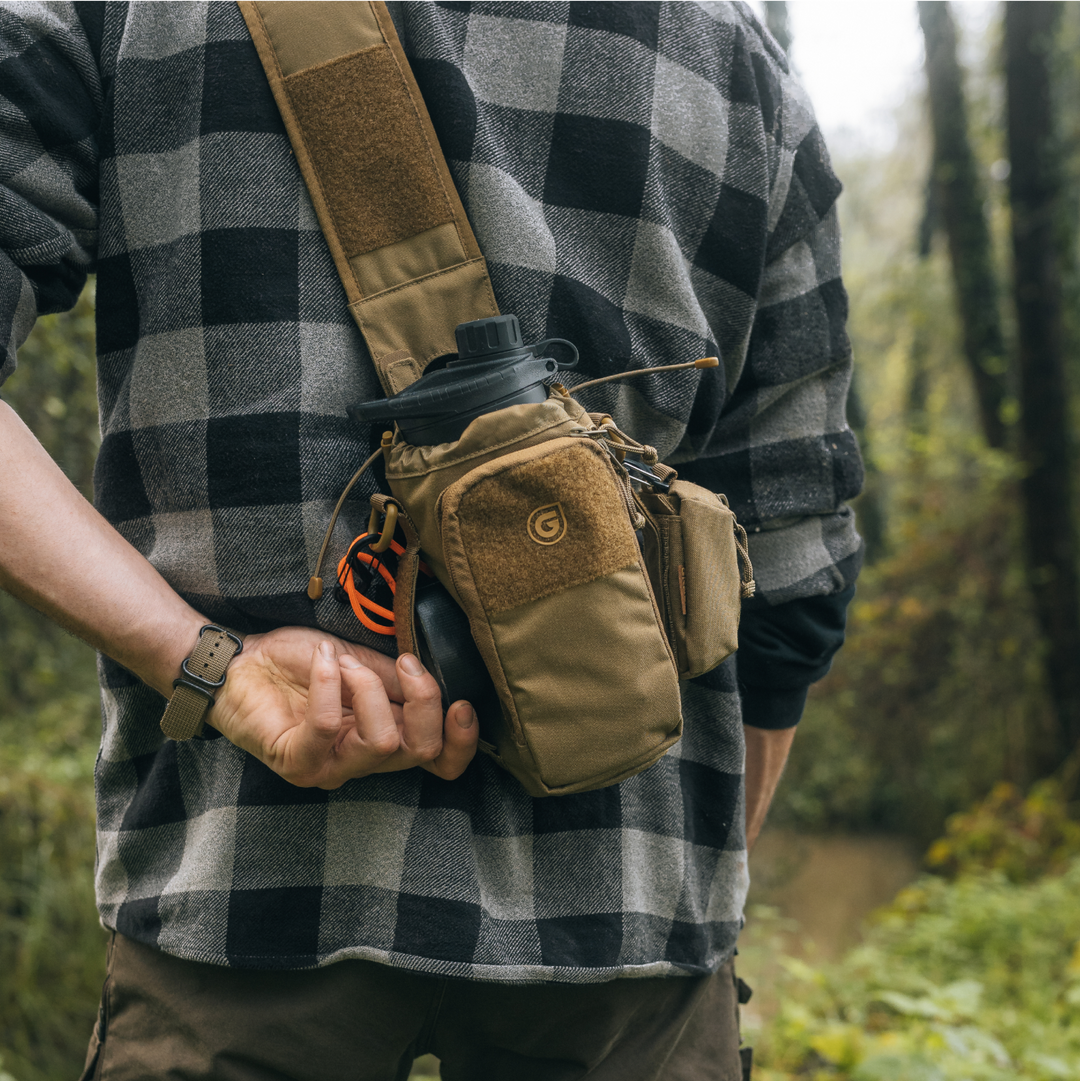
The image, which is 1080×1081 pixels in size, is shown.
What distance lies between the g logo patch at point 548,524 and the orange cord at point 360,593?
17 centimetres

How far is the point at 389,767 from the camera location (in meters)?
0.94

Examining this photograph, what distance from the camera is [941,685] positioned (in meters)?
8.73

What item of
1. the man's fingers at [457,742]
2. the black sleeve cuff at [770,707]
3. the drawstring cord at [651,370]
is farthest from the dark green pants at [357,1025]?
the drawstring cord at [651,370]

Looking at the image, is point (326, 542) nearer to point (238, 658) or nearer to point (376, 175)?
point (238, 658)

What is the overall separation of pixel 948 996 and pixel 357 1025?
3.01 m

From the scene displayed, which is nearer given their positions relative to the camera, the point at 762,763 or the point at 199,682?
the point at 199,682

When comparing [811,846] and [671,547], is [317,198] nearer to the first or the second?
[671,547]

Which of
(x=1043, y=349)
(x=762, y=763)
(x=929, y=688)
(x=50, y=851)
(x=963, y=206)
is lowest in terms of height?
(x=929, y=688)

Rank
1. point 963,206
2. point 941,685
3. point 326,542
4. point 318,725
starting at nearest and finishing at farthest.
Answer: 1. point 318,725
2. point 326,542
3. point 963,206
4. point 941,685

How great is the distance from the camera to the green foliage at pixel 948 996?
2.88 metres

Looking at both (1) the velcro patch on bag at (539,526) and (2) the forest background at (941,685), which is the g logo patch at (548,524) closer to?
(1) the velcro patch on bag at (539,526)

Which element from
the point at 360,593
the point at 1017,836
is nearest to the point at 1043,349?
the point at 1017,836

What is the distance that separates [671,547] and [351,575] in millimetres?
379

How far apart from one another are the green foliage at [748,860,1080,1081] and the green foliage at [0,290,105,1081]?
7.84 feet
